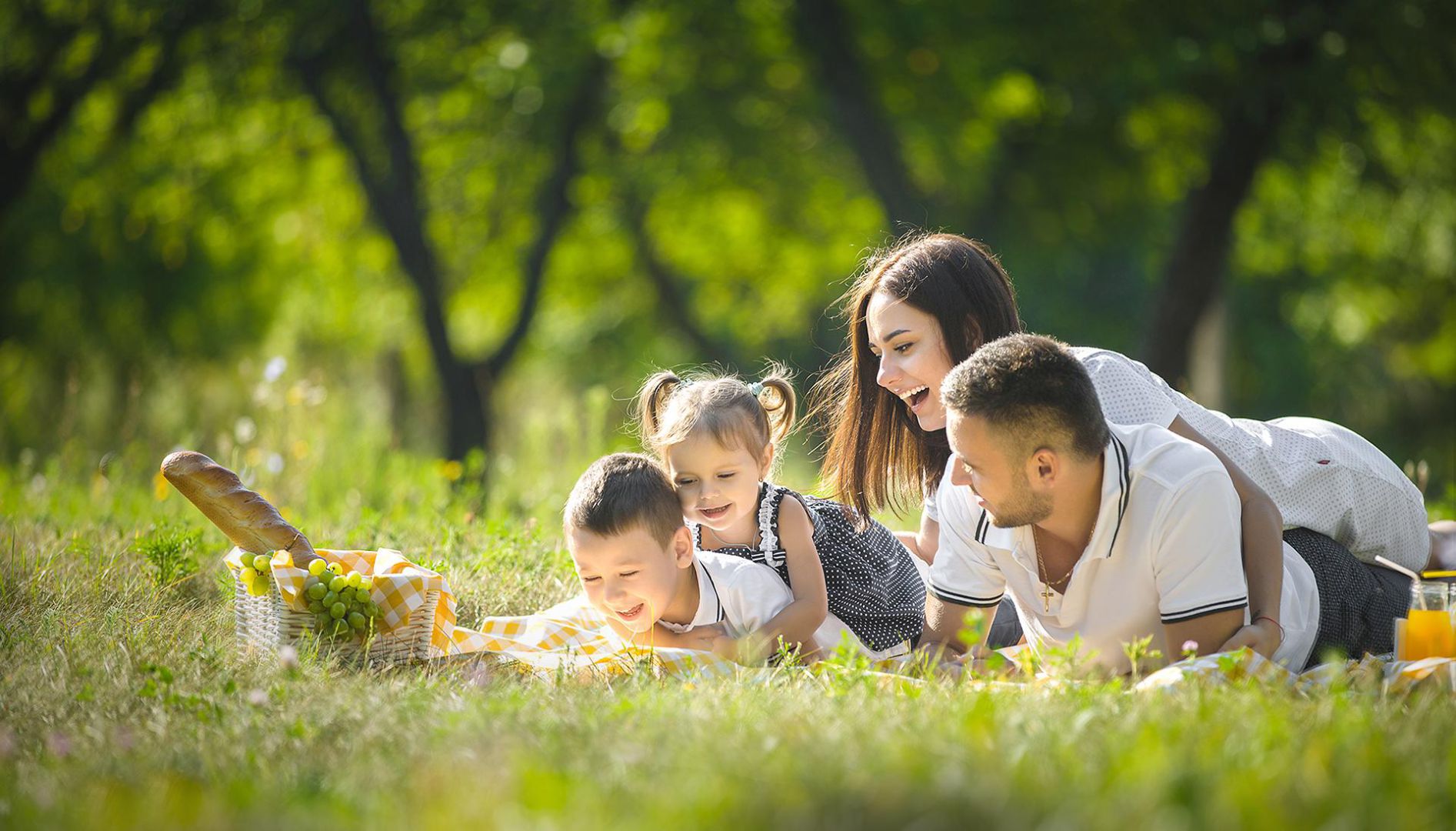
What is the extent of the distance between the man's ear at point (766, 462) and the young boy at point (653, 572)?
39 centimetres

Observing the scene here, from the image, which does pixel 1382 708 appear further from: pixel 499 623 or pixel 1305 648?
pixel 499 623

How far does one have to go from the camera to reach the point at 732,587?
419cm

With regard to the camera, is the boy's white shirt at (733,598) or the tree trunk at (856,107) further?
the tree trunk at (856,107)

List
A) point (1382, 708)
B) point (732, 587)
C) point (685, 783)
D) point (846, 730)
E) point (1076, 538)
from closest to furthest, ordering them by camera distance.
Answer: point (685, 783) < point (846, 730) < point (1382, 708) < point (1076, 538) < point (732, 587)

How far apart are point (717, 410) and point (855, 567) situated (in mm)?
782

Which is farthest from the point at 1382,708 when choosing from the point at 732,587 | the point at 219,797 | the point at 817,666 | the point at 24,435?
the point at 24,435

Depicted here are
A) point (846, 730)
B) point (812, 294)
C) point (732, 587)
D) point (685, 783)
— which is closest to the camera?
point (685, 783)

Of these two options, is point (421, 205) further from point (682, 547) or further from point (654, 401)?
point (682, 547)

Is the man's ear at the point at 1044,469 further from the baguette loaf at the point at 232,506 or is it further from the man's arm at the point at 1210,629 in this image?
the baguette loaf at the point at 232,506

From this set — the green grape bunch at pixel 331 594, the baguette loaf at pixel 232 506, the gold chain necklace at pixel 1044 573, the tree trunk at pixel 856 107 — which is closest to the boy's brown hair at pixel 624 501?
the green grape bunch at pixel 331 594

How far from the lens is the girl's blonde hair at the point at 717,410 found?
14.3 ft

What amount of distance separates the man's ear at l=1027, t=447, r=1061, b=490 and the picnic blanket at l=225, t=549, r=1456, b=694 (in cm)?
51

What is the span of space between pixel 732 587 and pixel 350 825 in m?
2.26

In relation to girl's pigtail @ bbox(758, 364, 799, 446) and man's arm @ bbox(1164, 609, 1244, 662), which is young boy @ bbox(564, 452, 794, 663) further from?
man's arm @ bbox(1164, 609, 1244, 662)
